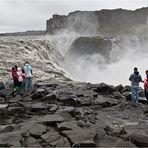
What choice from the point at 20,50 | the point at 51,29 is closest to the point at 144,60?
the point at 20,50

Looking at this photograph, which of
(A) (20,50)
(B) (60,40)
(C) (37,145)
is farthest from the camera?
(B) (60,40)

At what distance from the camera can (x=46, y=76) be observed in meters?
28.2

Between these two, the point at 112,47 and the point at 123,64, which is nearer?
the point at 123,64

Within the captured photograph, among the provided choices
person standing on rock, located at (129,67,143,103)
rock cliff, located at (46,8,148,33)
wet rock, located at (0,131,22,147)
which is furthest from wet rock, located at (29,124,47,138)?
rock cliff, located at (46,8,148,33)

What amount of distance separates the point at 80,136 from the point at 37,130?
133 cm

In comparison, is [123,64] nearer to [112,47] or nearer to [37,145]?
[112,47]

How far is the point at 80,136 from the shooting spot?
9625mm

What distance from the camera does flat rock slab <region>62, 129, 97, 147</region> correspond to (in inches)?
365

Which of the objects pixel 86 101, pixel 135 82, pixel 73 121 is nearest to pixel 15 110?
pixel 73 121

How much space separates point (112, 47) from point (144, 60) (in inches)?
228

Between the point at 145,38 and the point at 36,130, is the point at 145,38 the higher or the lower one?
the higher one

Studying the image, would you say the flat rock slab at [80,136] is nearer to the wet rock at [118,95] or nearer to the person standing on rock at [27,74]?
the wet rock at [118,95]

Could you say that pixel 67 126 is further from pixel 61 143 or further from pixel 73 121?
pixel 61 143

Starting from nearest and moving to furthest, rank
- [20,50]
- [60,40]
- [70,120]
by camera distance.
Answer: [70,120] < [20,50] < [60,40]
